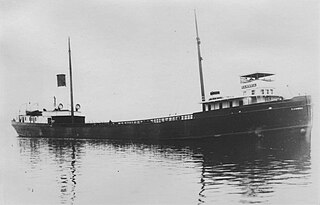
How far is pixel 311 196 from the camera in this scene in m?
12.0

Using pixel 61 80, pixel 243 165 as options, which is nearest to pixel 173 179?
pixel 243 165

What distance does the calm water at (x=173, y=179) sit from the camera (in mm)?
12320

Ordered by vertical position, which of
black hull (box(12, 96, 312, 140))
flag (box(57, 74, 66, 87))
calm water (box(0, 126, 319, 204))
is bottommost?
calm water (box(0, 126, 319, 204))

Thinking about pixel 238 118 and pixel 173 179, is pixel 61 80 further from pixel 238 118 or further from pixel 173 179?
pixel 173 179

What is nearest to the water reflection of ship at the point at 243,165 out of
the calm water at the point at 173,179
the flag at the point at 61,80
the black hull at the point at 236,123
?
the calm water at the point at 173,179

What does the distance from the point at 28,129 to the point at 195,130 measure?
3556cm

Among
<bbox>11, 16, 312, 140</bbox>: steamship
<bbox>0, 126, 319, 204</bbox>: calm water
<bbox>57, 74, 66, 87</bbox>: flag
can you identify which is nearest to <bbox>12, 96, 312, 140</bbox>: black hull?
<bbox>11, 16, 312, 140</bbox>: steamship

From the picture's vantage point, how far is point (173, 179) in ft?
51.8

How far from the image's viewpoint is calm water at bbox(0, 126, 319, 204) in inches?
485

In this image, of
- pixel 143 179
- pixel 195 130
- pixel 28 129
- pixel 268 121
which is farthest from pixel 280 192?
pixel 28 129

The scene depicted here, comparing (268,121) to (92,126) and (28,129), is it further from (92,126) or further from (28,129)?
(28,129)

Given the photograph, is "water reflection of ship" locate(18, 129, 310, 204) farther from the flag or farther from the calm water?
the flag

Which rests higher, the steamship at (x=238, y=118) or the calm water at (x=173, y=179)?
the steamship at (x=238, y=118)

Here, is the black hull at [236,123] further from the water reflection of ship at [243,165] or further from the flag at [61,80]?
the flag at [61,80]
